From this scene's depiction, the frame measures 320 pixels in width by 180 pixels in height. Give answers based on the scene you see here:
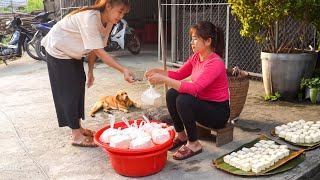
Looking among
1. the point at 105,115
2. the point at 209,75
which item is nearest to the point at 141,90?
the point at 105,115

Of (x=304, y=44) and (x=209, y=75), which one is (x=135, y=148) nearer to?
(x=209, y=75)

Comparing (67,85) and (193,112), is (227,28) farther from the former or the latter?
(67,85)

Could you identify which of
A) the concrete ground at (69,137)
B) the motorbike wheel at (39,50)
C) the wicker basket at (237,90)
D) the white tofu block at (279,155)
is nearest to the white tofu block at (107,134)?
the concrete ground at (69,137)

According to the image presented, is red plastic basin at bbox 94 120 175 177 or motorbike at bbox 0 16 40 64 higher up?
motorbike at bbox 0 16 40 64

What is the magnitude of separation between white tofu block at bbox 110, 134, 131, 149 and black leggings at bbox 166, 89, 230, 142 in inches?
22.7

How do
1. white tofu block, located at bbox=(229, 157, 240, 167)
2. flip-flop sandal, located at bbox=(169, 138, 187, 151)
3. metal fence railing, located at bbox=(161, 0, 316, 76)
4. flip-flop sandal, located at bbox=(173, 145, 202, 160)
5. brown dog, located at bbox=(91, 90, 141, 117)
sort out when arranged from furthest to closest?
metal fence railing, located at bbox=(161, 0, 316, 76) → brown dog, located at bbox=(91, 90, 141, 117) → flip-flop sandal, located at bbox=(169, 138, 187, 151) → flip-flop sandal, located at bbox=(173, 145, 202, 160) → white tofu block, located at bbox=(229, 157, 240, 167)

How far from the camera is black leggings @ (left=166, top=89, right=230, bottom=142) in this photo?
293 cm

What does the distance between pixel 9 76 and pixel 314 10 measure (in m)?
6.24

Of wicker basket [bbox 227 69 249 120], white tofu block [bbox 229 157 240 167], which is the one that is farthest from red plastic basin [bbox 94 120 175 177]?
wicker basket [bbox 227 69 249 120]

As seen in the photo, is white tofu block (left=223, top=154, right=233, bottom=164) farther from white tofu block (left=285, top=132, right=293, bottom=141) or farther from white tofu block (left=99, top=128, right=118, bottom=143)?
white tofu block (left=99, top=128, right=118, bottom=143)

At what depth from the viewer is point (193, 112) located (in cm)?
298

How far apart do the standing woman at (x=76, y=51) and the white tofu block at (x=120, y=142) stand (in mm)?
545

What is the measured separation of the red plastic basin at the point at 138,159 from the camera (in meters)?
2.57

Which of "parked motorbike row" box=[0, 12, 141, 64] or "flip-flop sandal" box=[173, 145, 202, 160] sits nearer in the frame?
"flip-flop sandal" box=[173, 145, 202, 160]
